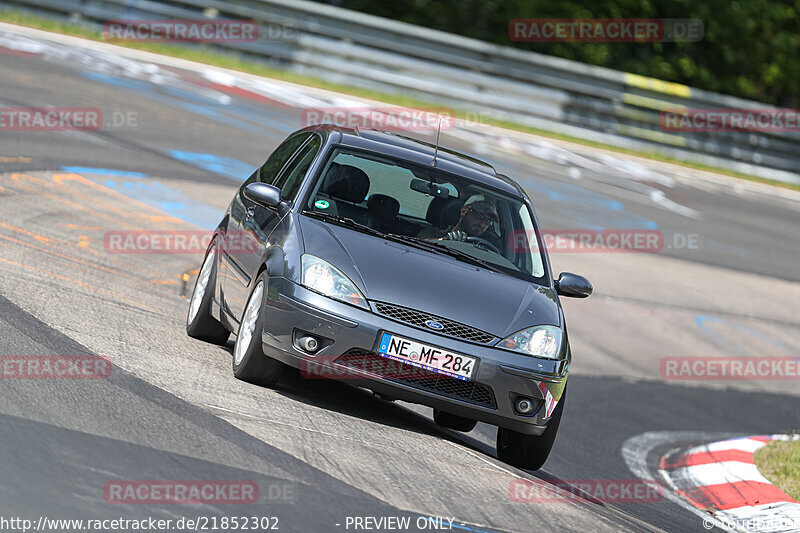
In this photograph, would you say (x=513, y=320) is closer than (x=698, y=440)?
Yes

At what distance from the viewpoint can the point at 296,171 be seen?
8117 mm

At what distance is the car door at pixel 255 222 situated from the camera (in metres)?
7.60

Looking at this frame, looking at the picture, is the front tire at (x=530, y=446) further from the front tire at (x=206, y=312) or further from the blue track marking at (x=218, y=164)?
the blue track marking at (x=218, y=164)

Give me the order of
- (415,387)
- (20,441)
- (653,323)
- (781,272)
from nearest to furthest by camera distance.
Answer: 1. (20,441)
2. (415,387)
3. (653,323)
4. (781,272)

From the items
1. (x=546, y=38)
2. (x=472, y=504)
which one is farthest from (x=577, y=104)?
(x=472, y=504)

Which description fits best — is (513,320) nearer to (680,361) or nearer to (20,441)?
(20,441)

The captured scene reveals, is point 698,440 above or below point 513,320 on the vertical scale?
below

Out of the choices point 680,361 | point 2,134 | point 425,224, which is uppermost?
point 425,224

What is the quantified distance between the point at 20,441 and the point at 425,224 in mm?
3319

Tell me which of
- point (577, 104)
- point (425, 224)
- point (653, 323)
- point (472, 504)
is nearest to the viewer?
point (472, 504)

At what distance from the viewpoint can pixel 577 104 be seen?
963 inches

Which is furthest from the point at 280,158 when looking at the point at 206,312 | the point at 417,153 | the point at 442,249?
the point at 442,249

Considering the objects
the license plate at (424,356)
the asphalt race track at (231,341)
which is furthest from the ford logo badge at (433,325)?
the asphalt race track at (231,341)

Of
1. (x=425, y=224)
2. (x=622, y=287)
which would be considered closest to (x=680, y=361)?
(x=622, y=287)
